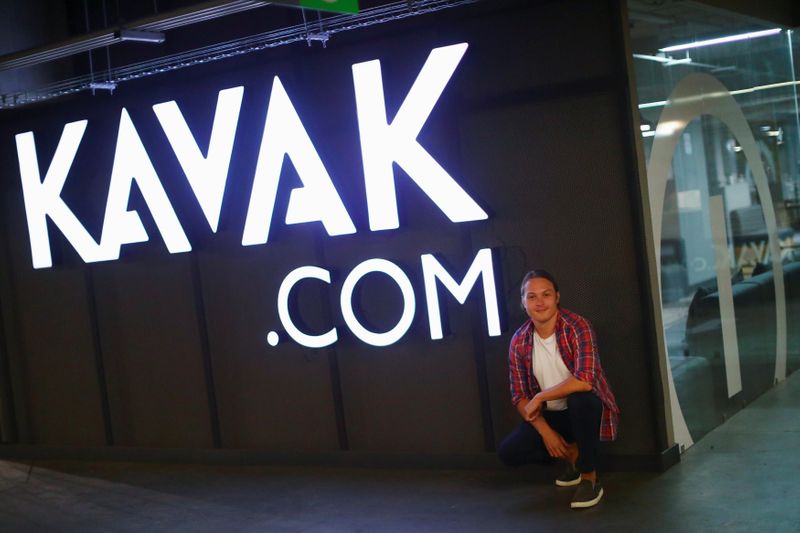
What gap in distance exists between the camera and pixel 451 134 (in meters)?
5.87

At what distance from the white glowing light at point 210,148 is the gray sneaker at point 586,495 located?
2919mm

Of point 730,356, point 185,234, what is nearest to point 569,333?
point 730,356

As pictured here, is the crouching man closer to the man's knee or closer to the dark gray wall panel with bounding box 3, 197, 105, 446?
the man's knee

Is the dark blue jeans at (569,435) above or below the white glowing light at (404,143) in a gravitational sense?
below

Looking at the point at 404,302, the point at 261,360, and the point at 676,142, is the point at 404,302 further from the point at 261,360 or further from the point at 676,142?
the point at 676,142

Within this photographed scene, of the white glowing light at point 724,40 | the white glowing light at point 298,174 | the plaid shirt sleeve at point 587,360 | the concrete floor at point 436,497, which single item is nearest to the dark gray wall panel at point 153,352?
the concrete floor at point 436,497

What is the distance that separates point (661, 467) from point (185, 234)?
135 inches

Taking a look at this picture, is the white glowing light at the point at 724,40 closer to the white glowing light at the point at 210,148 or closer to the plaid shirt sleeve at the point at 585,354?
the plaid shirt sleeve at the point at 585,354

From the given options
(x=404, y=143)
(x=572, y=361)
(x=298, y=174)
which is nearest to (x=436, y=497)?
(x=572, y=361)

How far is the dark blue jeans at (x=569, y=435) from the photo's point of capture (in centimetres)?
509

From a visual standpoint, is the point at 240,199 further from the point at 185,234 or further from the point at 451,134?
the point at 451,134

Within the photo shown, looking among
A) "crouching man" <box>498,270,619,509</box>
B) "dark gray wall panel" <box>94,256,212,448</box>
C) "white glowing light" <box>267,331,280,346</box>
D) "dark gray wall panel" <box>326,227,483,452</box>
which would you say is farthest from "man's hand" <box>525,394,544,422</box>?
"dark gray wall panel" <box>94,256,212,448</box>

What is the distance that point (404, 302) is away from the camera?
19.7 feet

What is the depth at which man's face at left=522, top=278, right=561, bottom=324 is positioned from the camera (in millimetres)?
5168
